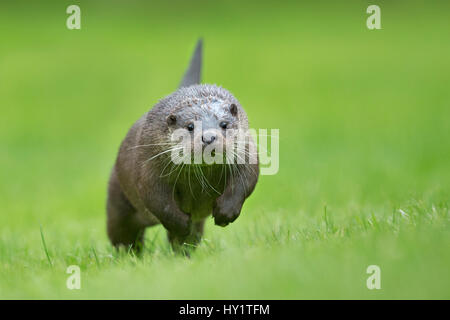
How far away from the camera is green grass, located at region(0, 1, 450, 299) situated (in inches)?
180

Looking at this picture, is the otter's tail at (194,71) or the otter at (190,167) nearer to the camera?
the otter at (190,167)

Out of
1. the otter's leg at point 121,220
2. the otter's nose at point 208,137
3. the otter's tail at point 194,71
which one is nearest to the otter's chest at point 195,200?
the otter's nose at point 208,137

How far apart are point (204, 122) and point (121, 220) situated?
2014 millimetres

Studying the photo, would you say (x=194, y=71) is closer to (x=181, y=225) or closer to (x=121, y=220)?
(x=121, y=220)

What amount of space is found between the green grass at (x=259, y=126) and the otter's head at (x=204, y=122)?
770mm

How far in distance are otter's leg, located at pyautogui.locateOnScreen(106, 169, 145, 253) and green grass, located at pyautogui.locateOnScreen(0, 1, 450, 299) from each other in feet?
0.70

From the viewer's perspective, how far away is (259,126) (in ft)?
47.9

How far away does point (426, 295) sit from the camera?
397 cm

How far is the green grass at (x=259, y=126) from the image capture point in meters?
4.56

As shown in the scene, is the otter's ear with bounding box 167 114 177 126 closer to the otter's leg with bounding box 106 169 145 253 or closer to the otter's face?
the otter's face

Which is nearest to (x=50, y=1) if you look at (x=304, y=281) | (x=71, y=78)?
(x=71, y=78)

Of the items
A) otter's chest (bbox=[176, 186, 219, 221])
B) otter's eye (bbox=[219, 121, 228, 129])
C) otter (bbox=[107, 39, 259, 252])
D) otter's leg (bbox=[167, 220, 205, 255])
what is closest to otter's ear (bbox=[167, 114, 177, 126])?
otter (bbox=[107, 39, 259, 252])

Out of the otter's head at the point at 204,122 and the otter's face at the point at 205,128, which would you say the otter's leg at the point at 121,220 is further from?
the otter's face at the point at 205,128

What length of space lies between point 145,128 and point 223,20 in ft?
68.6
